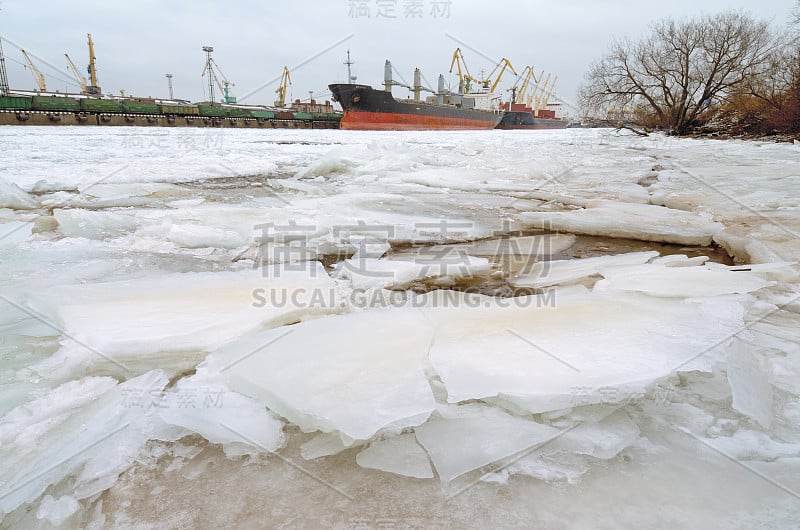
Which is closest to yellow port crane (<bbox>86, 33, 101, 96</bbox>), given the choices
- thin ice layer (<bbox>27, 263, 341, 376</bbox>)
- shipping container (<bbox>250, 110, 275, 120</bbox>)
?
shipping container (<bbox>250, 110, 275, 120</bbox>)

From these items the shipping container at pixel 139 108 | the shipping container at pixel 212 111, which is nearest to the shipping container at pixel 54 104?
the shipping container at pixel 139 108

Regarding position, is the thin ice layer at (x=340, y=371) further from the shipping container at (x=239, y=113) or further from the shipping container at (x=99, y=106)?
the shipping container at (x=239, y=113)

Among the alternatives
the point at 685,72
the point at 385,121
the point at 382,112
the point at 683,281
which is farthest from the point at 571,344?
the point at 385,121

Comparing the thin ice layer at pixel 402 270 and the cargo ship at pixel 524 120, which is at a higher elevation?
the cargo ship at pixel 524 120

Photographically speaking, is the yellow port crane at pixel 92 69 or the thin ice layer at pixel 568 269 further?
the yellow port crane at pixel 92 69

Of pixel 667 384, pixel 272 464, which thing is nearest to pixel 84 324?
pixel 272 464

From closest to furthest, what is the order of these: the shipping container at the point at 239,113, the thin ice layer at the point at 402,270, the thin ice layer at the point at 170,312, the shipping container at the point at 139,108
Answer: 1. the thin ice layer at the point at 170,312
2. the thin ice layer at the point at 402,270
3. the shipping container at the point at 139,108
4. the shipping container at the point at 239,113

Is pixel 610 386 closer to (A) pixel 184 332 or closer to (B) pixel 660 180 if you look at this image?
(A) pixel 184 332

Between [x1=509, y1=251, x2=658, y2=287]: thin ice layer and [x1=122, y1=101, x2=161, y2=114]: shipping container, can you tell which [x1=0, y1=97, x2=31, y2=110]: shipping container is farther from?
[x1=509, y1=251, x2=658, y2=287]: thin ice layer

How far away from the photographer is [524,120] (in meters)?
40.9

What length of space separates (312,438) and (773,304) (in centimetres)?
149

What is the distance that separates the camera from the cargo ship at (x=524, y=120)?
129 ft

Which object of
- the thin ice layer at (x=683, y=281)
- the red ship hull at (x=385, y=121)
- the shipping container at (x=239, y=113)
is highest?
the shipping container at (x=239, y=113)

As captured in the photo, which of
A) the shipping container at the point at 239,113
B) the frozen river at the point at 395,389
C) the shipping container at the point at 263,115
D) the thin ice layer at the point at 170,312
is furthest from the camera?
the shipping container at the point at 263,115
